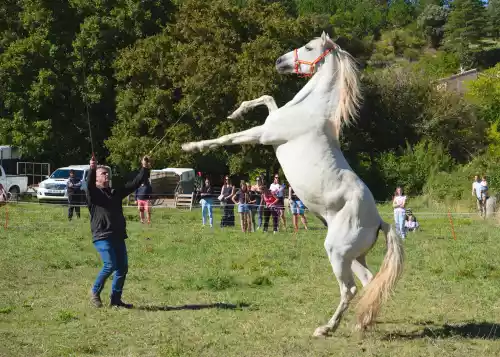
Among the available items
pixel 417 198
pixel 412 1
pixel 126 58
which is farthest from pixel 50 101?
pixel 412 1

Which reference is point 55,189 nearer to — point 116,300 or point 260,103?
point 116,300

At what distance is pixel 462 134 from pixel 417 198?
13.8 metres

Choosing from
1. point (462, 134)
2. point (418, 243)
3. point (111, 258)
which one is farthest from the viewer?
point (462, 134)

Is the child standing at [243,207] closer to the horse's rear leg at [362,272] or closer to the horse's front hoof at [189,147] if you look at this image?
the horse's front hoof at [189,147]

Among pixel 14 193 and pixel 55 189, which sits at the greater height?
pixel 55 189

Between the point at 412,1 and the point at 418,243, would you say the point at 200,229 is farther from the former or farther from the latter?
the point at 412,1

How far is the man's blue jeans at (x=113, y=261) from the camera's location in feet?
29.7

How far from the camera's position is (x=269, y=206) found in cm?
2025

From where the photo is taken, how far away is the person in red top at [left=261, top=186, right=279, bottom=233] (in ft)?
65.6

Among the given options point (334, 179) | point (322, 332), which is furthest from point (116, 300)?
point (334, 179)

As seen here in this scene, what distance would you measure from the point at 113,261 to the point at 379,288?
3.39 meters

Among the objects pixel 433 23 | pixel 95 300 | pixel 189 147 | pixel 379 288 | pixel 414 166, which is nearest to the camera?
pixel 379 288

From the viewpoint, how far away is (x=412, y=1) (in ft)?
451

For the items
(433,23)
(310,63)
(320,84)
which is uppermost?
(433,23)
